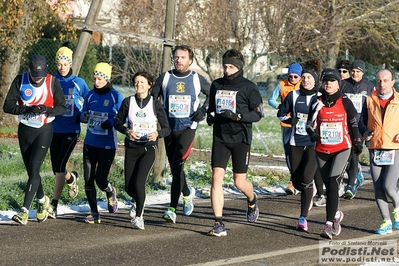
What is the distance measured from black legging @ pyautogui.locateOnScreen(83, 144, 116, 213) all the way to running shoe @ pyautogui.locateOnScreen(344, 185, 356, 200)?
14.1 feet

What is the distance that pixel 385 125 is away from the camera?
10039 mm

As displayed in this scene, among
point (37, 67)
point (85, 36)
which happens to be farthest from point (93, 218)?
point (85, 36)

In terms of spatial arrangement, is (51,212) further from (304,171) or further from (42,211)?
(304,171)

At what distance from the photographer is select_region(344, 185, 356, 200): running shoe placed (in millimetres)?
13055

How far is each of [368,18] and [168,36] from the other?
59.2ft

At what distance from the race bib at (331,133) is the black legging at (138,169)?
1951mm

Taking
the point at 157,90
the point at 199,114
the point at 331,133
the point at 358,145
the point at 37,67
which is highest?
the point at 37,67

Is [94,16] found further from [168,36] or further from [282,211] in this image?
[282,211]

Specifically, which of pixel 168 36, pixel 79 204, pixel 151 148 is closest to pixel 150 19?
pixel 168 36

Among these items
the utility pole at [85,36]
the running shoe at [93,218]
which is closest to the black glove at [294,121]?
the running shoe at [93,218]

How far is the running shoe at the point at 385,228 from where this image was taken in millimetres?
9963

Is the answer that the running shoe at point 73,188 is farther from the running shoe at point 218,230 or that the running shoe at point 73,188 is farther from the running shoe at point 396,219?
the running shoe at point 396,219

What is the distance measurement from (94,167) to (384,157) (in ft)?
11.3

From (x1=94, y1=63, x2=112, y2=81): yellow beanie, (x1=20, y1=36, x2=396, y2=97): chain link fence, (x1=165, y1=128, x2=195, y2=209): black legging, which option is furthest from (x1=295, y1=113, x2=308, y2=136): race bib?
(x1=20, y1=36, x2=396, y2=97): chain link fence
